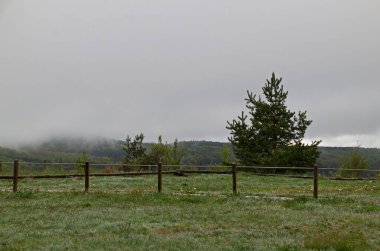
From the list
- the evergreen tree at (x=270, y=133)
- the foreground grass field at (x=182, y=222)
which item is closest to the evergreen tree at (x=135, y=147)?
the evergreen tree at (x=270, y=133)

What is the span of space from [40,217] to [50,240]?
4.53 meters

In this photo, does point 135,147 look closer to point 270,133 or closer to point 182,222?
point 270,133

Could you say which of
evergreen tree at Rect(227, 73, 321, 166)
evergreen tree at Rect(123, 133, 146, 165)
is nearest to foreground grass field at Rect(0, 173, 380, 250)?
evergreen tree at Rect(227, 73, 321, 166)

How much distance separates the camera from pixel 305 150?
50250mm

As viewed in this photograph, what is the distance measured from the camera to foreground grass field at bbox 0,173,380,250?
11352 mm

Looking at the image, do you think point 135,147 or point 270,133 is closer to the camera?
point 270,133

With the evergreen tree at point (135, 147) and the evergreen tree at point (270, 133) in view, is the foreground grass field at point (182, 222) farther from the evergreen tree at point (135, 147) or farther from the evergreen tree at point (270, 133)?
the evergreen tree at point (135, 147)

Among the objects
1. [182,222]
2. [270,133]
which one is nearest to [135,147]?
[270,133]

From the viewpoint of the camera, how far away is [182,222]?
14.9m

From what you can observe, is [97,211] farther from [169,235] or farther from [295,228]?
[295,228]

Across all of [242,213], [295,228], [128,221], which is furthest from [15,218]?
[295,228]

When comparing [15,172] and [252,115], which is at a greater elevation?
[252,115]

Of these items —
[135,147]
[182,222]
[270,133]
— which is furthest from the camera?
[135,147]

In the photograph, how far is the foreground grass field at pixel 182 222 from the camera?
37.2ft
